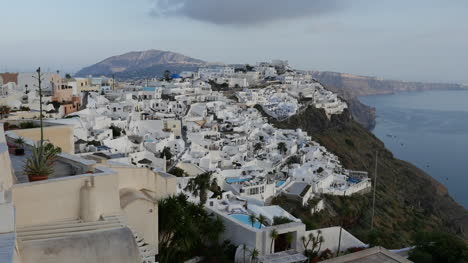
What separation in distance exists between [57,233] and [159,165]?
557 inches

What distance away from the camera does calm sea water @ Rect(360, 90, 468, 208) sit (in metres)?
58.6

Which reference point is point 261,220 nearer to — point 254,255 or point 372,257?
point 254,255

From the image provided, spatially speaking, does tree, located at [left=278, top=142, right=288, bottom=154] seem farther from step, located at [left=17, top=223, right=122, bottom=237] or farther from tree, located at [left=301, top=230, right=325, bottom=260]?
step, located at [left=17, top=223, right=122, bottom=237]

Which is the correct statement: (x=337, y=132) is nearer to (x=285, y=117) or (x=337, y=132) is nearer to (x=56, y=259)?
(x=285, y=117)

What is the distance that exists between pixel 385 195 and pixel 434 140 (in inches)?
Answer: 1969

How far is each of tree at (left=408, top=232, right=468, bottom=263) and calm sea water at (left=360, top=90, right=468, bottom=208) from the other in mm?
44194

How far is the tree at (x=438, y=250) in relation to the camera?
10867 mm

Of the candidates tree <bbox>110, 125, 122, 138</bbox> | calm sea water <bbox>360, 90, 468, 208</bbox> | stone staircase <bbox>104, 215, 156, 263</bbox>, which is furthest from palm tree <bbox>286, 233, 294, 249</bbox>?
calm sea water <bbox>360, 90, 468, 208</bbox>

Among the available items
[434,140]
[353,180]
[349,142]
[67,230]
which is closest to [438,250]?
[67,230]

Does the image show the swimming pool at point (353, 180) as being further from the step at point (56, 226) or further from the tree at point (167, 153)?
the step at point (56, 226)

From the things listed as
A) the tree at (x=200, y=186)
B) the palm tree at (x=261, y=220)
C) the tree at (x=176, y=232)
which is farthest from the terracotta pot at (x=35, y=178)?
the tree at (x=200, y=186)

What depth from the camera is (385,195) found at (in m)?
33.3

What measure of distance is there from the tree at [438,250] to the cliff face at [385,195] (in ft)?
10.1

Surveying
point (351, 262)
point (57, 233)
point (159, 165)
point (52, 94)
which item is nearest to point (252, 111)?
point (52, 94)
